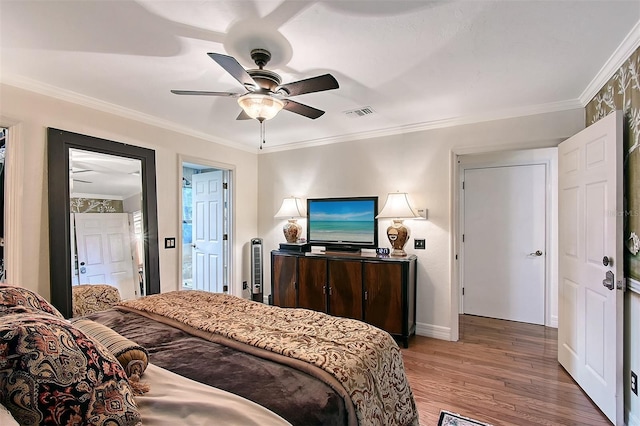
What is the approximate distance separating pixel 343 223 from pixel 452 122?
171cm

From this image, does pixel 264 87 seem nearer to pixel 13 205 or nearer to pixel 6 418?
pixel 6 418

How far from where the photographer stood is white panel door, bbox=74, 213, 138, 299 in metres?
2.76

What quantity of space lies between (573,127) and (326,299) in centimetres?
297

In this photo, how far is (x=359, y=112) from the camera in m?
3.10

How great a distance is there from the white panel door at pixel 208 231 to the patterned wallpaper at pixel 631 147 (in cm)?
414

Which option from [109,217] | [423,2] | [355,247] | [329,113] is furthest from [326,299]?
[423,2]

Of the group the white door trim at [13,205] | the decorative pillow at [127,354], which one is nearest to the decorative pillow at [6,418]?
the decorative pillow at [127,354]

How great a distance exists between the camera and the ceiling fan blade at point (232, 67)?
59.8 inches

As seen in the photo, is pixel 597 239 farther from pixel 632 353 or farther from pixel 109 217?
pixel 109 217

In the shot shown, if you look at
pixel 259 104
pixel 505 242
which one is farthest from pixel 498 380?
pixel 259 104

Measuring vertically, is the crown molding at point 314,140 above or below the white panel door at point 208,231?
above

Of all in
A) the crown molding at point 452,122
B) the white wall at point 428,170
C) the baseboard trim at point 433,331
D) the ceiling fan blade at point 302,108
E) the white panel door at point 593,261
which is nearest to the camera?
the white panel door at point 593,261

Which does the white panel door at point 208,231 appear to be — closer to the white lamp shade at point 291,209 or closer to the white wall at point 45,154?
the white wall at point 45,154

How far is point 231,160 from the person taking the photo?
430 cm
